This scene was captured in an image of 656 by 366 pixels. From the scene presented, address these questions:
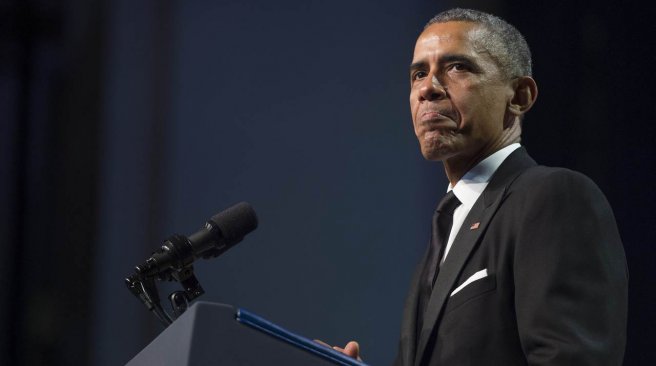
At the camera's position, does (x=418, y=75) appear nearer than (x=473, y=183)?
No

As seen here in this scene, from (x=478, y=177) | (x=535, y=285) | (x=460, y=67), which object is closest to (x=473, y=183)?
(x=478, y=177)

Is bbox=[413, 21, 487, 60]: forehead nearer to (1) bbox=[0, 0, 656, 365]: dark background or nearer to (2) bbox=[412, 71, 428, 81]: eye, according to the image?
(2) bbox=[412, 71, 428, 81]: eye

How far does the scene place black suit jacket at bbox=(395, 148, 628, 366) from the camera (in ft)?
4.29

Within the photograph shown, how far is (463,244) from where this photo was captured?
153 cm

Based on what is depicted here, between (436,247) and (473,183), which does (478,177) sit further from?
(436,247)

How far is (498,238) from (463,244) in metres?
0.08

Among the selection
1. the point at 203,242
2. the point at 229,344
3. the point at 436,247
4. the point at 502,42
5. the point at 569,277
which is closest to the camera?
the point at 229,344

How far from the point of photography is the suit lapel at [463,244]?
1479mm

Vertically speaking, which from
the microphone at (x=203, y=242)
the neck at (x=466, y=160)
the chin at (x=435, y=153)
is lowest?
the microphone at (x=203, y=242)

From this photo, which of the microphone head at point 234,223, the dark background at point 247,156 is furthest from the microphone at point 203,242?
the dark background at point 247,156

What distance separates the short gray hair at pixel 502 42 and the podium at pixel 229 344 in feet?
3.16

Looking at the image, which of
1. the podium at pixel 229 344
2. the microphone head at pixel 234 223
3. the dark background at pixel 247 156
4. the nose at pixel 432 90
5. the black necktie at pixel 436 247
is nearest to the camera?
the podium at pixel 229 344

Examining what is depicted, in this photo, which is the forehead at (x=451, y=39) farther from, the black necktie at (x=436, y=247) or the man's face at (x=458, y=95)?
the black necktie at (x=436, y=247)

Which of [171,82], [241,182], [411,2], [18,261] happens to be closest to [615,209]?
[411,2]
